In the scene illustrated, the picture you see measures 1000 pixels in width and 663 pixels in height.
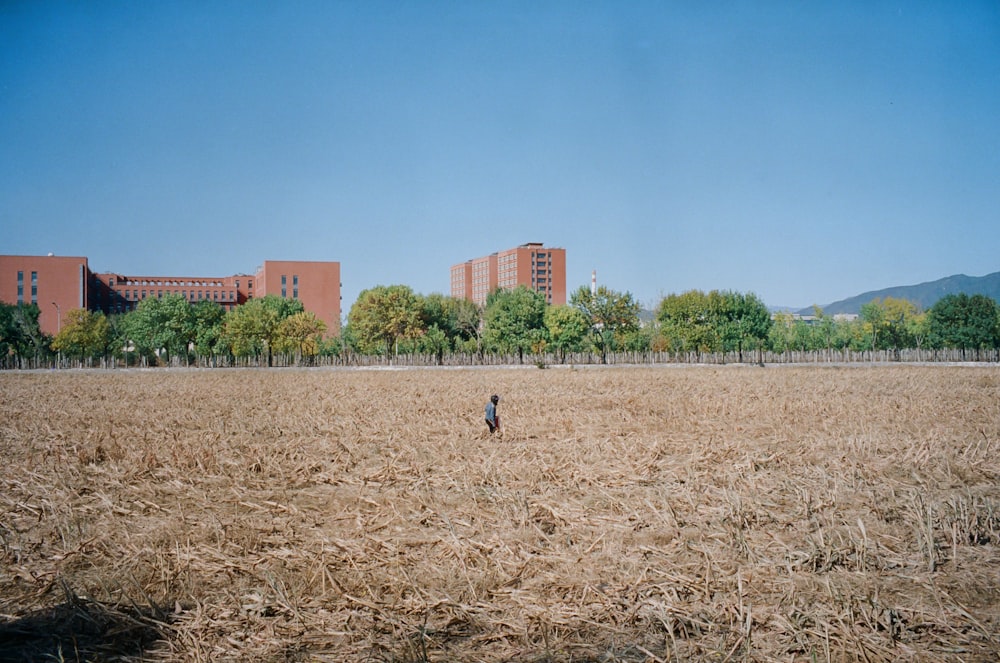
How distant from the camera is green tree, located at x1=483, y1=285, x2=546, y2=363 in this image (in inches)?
3748

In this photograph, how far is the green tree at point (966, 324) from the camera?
87688 mm

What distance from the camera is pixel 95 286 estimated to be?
509 feet

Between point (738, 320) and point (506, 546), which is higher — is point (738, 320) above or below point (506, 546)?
above

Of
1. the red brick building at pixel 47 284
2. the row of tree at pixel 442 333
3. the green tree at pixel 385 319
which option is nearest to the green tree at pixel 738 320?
the row of tree at pixel 442 333

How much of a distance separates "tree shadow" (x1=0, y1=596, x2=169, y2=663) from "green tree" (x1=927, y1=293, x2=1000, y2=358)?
337 feet

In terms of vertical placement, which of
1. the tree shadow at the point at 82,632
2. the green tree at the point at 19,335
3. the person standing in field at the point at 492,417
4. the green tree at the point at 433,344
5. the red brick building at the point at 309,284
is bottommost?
the tree shadow at the point at 82,632

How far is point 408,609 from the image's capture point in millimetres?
Result: 6629

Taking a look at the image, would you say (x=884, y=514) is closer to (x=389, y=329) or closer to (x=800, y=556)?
(x=800, y=556)

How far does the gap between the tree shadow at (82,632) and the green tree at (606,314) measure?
90.5m

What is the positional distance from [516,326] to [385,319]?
19.7 m

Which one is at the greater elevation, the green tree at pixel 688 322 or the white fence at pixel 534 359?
the green tree at pixel 688 322

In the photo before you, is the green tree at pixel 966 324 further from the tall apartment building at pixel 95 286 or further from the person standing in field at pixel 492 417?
the tall apartment building at pixel 95 286

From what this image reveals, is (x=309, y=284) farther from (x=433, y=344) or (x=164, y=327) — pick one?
(x=433, y=344)

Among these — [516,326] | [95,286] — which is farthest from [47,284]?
[516,326]
